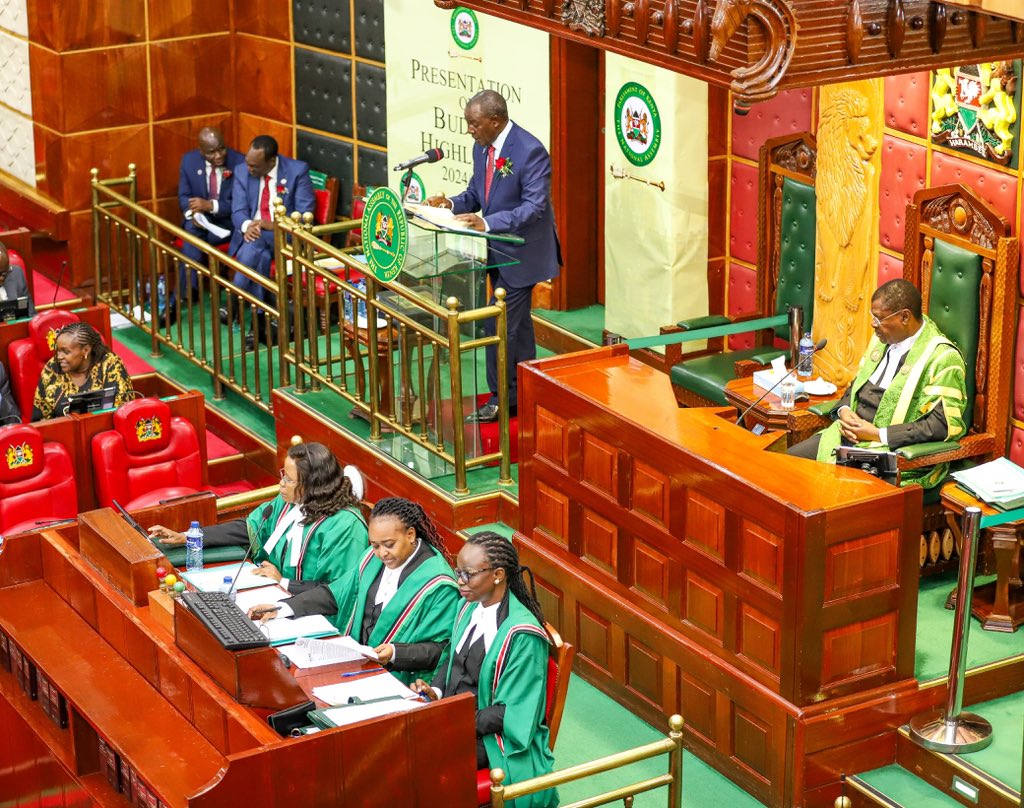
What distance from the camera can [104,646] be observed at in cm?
606

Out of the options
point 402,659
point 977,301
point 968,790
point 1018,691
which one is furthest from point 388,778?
point 977,301

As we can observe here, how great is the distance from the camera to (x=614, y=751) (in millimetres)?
6410

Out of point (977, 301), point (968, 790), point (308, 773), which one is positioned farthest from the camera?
point (977, 301)

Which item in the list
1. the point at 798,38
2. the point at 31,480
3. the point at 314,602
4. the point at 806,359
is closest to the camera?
the point at 798,38

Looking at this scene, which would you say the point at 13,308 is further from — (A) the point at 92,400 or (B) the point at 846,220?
(B) the point at 846,220

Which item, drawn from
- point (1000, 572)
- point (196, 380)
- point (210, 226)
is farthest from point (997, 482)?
point (210, 226)

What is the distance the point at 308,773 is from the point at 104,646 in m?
1.43

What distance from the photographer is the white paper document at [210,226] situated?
10.9 m

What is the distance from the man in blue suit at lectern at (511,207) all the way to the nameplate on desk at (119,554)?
202 cm

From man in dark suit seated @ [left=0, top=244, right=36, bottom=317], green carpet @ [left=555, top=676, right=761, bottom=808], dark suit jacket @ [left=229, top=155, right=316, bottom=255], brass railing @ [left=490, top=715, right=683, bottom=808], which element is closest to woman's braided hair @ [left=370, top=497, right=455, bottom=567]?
green carpet @ [left=555, top=676, right=761, bottom=808]

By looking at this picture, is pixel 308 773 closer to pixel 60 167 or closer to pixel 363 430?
pixel 363 430

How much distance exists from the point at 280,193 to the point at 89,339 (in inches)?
101

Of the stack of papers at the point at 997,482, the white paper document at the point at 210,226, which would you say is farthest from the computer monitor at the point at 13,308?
the stack of papers at the point at 997,482

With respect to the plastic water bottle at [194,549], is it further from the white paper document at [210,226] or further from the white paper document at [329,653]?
the white paper document at [210,226]
